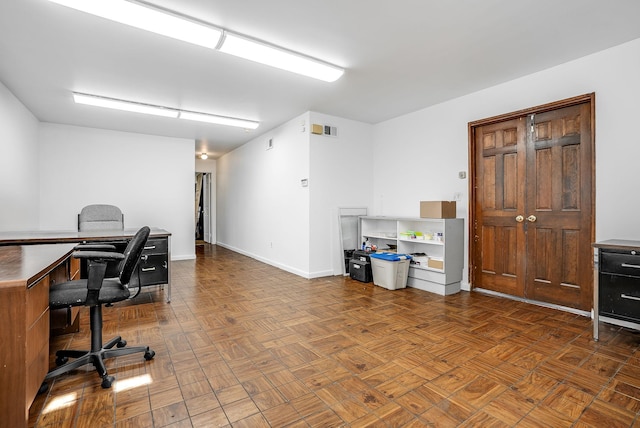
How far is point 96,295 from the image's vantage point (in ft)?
6.66

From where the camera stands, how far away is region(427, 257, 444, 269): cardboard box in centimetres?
417

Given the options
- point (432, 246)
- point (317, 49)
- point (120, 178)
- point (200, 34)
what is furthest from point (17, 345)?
point (120, 178)

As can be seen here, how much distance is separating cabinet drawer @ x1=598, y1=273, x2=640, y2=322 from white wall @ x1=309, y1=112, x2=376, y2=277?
10.9 feet

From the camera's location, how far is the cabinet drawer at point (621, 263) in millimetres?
2484

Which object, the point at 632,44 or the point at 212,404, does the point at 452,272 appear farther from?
the point at 212,404

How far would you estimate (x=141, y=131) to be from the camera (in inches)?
247

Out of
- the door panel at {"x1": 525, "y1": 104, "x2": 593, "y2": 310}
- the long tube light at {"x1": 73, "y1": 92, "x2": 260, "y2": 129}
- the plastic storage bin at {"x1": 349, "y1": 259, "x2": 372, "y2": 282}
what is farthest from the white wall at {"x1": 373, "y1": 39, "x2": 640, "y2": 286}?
the long tube light at {"x1": 73, "y1": 92, "x2": 260, "y2": 129}

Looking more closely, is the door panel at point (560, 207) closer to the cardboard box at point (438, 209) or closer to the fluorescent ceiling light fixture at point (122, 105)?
the cardboard box at point (438, 209)

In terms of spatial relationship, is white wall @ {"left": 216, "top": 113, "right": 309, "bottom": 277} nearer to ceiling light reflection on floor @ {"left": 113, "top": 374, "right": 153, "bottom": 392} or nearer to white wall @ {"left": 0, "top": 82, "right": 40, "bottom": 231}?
ceiling light reflection on floor @ {"left": 113, "top": 374, "right": 153, "bottom": 392}

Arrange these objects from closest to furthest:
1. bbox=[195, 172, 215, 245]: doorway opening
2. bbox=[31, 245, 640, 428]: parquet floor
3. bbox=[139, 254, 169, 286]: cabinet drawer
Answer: bbox=[31, 245, 640, 428]: parquet floor → bbox=[139, 254, 169, 286]: cabinet drawer → bbox=[195, 172, 215, 245]: doorway opening

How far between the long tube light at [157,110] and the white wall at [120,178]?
73.8 inches

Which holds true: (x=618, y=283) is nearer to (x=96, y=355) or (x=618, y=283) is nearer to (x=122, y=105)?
(x=96, y=355)

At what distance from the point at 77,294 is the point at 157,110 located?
3.56 meters

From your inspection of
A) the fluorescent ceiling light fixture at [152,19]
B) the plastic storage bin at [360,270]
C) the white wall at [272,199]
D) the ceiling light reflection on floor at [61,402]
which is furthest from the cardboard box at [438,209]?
the ceiling light reflection on floor at [61,402]
